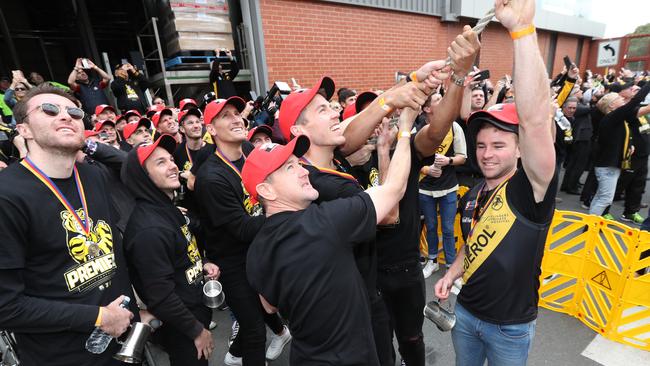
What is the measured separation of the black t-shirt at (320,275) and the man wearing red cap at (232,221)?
3.52 feet

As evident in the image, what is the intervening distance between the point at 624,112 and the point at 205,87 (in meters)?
8.84

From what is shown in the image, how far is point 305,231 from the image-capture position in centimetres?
157

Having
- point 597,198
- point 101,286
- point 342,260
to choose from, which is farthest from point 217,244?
point 597,198

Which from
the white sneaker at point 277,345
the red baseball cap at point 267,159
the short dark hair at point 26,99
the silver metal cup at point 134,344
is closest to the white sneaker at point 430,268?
the white sneaker at point 277,345

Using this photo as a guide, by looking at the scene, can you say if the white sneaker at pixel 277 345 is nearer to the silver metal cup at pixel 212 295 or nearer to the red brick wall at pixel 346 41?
the silver metal cup at pixel 212 295

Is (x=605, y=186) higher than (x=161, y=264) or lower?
lower

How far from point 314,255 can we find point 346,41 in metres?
8.31

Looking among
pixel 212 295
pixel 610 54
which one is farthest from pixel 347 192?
pixel 610 54

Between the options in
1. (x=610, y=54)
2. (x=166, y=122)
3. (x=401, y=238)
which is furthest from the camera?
(x=610, y=54)

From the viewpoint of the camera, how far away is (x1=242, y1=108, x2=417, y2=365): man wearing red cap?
159 centimetres

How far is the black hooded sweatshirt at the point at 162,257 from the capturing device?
2211mm

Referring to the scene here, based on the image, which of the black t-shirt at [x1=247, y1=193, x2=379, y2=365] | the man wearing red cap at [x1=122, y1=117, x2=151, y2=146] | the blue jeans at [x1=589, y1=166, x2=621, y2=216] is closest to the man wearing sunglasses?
the black t-shirt at [x1=247, y1=193, x2=379, y2=365]

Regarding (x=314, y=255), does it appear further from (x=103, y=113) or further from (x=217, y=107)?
(x=103, y=113)

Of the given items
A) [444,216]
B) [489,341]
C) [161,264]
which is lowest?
[444,216]
